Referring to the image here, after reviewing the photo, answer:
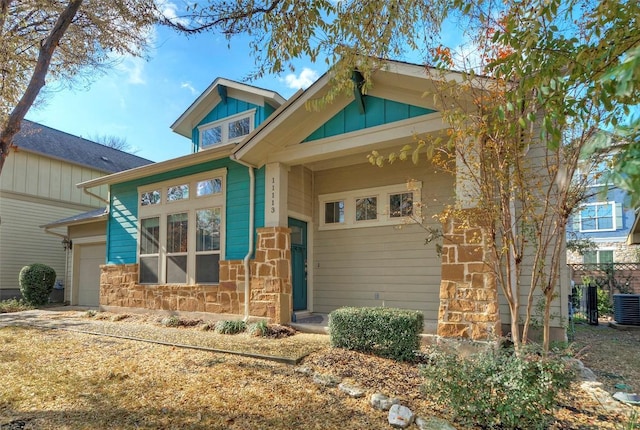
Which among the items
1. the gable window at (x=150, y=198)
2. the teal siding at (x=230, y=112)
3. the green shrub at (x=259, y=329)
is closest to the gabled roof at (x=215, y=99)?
the teal siding at (x=230, y=112)

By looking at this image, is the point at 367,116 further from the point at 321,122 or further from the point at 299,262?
the point at 299,262

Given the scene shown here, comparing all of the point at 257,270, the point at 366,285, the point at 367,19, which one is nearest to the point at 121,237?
the point at 257,270

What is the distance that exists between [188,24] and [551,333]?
6.69m

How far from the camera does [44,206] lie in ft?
49.6

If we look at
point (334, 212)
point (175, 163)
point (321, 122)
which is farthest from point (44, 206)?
point (321, 122)

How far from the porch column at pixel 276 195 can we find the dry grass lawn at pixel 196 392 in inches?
102

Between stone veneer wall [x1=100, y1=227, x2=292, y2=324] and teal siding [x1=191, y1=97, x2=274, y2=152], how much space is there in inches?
156

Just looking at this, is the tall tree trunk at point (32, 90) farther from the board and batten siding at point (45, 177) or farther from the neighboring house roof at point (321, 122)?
the board and batten siding at point (45, 177)

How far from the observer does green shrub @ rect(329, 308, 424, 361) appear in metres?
5.04

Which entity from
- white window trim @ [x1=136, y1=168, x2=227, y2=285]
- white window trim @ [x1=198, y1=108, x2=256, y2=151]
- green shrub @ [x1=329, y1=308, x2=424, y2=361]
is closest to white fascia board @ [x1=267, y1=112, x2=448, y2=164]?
white window trim @ [x1=136, y1=168, x2=227, y2=285]

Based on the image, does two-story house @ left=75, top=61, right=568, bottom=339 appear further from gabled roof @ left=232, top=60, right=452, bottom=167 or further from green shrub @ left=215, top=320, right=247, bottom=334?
green shrub @ left=215, top=320, right=247, bottom=334

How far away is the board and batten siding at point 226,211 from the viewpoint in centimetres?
788

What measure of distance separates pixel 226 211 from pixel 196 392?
4.67 metres

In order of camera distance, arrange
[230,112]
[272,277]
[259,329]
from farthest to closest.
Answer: [230,112]
[272,277]
[259,329]
